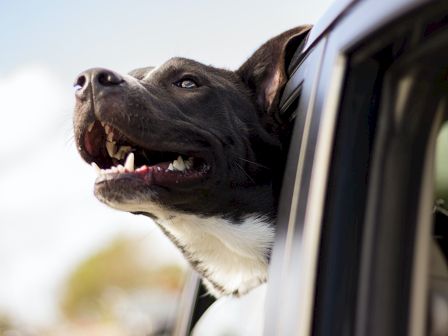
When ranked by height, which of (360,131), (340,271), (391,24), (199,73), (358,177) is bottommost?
(340,271)

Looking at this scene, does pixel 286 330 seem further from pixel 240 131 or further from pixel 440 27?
pixel 240 131

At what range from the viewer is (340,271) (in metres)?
1.61

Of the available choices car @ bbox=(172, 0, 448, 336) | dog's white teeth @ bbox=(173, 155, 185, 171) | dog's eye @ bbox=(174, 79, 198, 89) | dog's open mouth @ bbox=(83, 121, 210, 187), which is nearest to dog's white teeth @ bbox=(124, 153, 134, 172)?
dog's open mouth @ bbox=(83, 121, 210, 187)

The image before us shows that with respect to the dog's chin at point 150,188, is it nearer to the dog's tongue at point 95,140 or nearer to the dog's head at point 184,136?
the dog's head at point 184,136

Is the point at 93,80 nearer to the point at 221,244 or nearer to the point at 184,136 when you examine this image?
the point at 184,136

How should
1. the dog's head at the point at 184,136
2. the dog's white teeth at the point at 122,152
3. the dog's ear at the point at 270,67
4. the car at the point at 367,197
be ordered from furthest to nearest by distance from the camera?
1. the dog's white teeth at the point at 122,152
2. the dog's head at the point at 184,136
3. the dog's ear at the point at 270,67
4. the car at the point at 367,197

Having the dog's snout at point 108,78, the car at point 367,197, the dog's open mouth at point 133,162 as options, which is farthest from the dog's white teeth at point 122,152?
the car at point 367,197

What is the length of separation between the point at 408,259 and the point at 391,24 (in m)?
0.53

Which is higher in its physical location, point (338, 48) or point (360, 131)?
point (338, 48)

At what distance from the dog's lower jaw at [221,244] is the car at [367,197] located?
1065mm

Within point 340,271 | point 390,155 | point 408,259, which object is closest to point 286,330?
point 340,271

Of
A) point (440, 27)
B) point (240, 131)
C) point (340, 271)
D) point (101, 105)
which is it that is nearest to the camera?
point (440, 27)

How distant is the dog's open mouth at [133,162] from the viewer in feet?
9.18

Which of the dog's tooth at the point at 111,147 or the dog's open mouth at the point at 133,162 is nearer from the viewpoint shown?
the dog's open mouth at the point at 133,162
